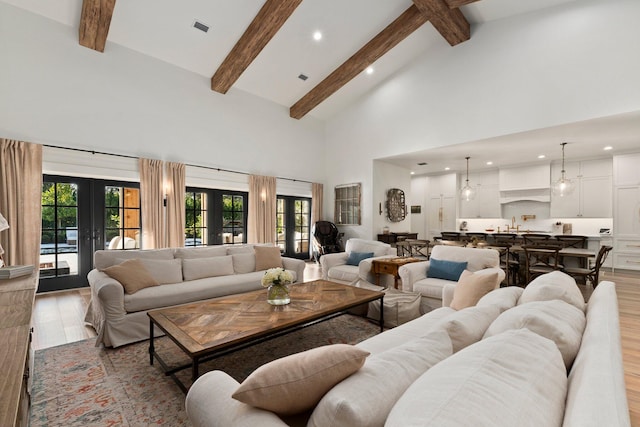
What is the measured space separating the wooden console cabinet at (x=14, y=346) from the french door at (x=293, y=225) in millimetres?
5649

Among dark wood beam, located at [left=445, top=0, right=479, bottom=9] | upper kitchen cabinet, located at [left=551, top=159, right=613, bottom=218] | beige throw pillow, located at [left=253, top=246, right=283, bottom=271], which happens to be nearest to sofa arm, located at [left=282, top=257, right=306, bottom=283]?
beige throw pillow, located at [left=253, top=246, right=283, bottom=271]

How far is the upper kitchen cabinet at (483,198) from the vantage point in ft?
28.0

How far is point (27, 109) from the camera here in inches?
169

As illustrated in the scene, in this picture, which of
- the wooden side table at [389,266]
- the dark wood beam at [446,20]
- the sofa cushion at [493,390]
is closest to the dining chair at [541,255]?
the wooden side table at [389,266]

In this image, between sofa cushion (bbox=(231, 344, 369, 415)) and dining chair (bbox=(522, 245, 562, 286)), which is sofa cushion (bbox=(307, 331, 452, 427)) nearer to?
sofa cushion (bbox=(231, 344, 369, 415))

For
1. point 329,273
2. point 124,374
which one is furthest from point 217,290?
point 329,273

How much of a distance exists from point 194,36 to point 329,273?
4488 millimetres

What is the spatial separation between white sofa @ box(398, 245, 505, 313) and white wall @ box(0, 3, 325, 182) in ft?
14.5

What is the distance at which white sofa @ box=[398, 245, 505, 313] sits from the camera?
140 inches

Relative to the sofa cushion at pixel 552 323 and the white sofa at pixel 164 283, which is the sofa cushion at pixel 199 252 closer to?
the white sofa at pixel 164 283

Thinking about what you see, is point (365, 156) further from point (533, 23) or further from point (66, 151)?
point (66, 151)

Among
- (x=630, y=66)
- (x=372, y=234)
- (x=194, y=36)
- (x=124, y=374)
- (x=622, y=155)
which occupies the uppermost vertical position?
(x=194, y=36)

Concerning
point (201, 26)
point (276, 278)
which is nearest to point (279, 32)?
point (201, 26)

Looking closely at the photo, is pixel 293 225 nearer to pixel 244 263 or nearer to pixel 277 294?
pixel 244 263
